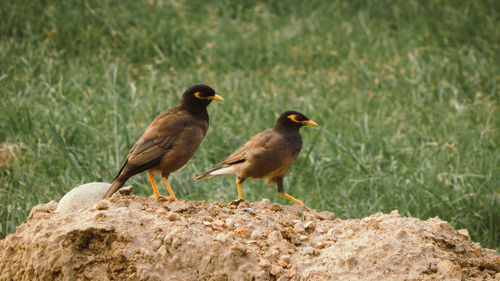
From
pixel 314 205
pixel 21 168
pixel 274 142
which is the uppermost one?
pixel 274 142

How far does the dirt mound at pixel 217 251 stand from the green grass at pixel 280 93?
96.3 inches

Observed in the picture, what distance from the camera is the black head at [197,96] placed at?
4.80 meters

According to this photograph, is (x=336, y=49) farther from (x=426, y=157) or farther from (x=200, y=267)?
(x=200, y=267)

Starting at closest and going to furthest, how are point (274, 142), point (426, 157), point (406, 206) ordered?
point (274, 142), point (406, 206), point (426, 157)

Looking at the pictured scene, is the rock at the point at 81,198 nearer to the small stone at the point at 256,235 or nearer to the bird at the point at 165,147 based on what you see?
the bird at the point at 165,147

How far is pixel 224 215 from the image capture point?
13.0 ft

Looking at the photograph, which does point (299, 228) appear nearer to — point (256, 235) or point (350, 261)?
point (256, 235)

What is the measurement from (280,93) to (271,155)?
156 inches

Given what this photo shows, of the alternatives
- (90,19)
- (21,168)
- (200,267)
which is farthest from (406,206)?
(90,19)

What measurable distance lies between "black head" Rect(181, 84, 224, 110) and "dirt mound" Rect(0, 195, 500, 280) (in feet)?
4.26

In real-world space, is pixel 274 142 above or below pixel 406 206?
above

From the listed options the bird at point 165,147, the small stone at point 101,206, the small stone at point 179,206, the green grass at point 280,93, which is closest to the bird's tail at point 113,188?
the bird at point 165,147

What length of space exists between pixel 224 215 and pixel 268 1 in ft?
30.0

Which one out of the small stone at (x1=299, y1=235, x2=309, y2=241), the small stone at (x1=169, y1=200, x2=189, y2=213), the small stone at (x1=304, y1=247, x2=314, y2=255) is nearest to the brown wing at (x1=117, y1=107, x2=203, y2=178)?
the small stone at (x1=169, y1=200, x2=189, y2=213)
